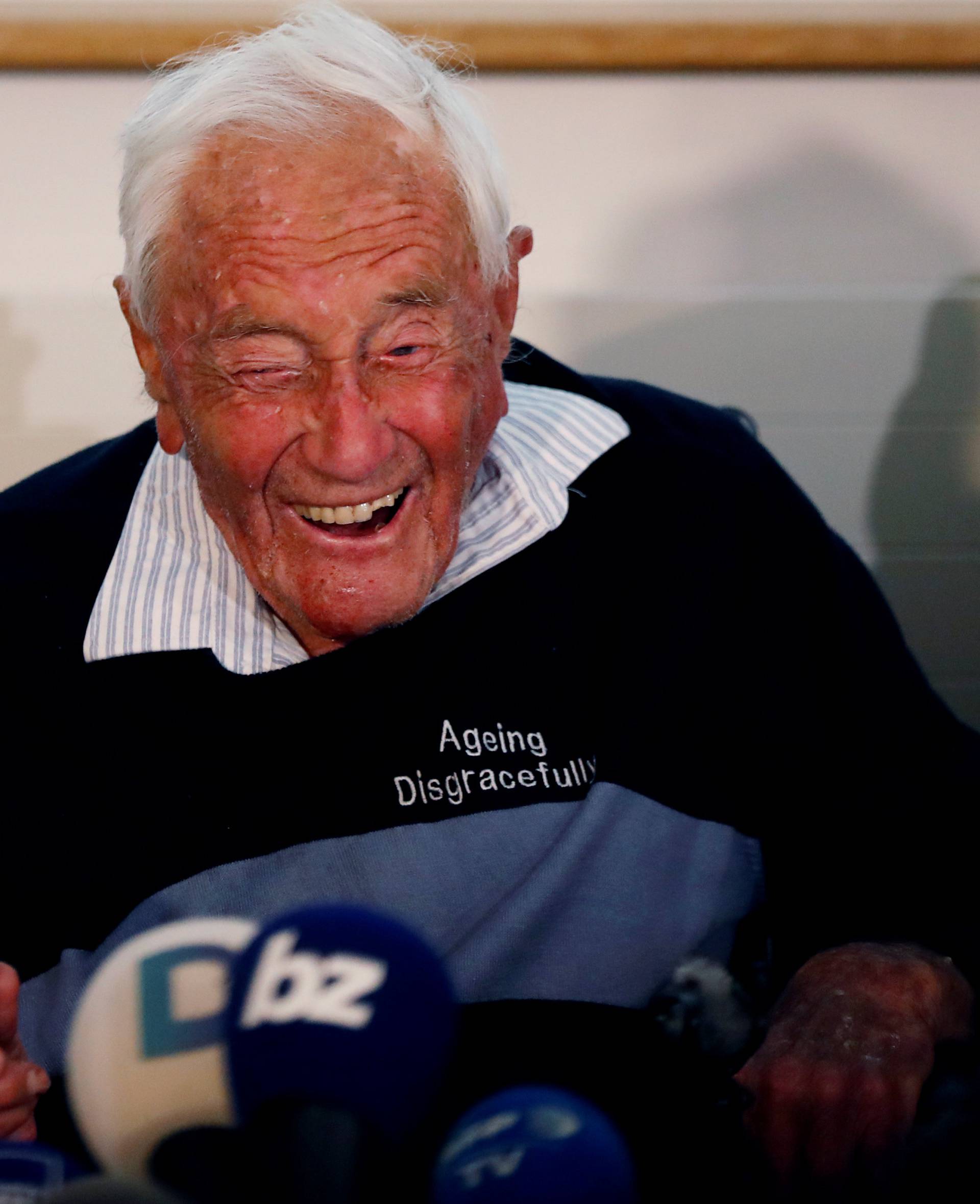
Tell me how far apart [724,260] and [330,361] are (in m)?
1.09

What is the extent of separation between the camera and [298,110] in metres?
1.22

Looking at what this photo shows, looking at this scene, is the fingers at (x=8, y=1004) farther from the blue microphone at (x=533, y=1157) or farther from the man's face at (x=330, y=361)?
the man's face at (x=330, y=361)

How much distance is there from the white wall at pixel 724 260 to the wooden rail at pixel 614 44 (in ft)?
0.13

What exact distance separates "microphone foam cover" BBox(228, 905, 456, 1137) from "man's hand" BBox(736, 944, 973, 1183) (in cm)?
41

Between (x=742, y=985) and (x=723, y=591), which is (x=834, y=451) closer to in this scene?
(x=723, y=591)

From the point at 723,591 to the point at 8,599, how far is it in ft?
2.37

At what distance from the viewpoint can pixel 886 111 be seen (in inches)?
82.0

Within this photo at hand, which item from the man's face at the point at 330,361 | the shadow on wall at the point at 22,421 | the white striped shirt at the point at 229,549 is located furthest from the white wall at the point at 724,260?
the man's face at the point at 330,361

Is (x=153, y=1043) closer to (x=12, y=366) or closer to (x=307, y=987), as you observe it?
(x=307, y=987)

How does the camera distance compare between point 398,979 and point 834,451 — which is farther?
point 834,451

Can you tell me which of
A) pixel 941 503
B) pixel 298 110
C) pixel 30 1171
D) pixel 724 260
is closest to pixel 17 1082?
pixel 30 1171

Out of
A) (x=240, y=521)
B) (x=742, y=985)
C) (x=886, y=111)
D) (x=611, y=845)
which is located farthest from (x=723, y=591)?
(x=886, y=111)

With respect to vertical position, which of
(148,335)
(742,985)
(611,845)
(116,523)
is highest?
(148,335)

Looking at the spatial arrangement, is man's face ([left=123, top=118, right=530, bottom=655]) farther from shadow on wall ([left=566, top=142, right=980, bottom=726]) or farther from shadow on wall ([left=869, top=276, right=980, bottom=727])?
shadow on wall ([left=869, top=276, right=980, bottom=727])
